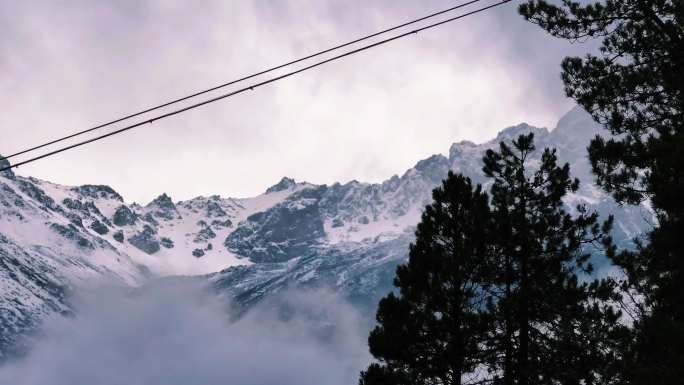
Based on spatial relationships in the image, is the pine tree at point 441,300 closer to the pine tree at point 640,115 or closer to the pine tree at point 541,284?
the pine tree at point 541,284

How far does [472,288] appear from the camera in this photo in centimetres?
2391

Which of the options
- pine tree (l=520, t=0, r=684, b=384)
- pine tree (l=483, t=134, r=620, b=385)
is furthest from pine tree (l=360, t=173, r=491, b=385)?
pine tree (l=520, t=0, r=684, b=384)

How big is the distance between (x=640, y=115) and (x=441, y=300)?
406 inches

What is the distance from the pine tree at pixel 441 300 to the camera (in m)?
23.4

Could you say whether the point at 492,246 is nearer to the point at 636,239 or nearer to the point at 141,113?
the point at 636,239

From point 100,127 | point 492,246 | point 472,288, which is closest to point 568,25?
point 492,246

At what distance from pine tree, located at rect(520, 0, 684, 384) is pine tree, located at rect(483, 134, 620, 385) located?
3334 mm

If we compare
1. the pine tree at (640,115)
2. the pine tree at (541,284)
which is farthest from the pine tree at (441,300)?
the pine tree at (640,115)

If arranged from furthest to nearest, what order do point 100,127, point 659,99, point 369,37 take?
point 659,99 < point 369,37 < point 100,127

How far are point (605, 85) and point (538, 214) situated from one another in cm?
685

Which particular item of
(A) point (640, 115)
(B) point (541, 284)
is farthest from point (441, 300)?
(A) point (640, 115)

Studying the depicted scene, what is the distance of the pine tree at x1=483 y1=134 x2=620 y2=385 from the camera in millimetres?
19891

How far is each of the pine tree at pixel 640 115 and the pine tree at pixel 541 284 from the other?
333cm

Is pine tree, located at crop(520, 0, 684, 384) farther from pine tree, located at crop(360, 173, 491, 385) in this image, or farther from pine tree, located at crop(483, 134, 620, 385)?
pine tree, located at crop(360, 173, 491, 385)
